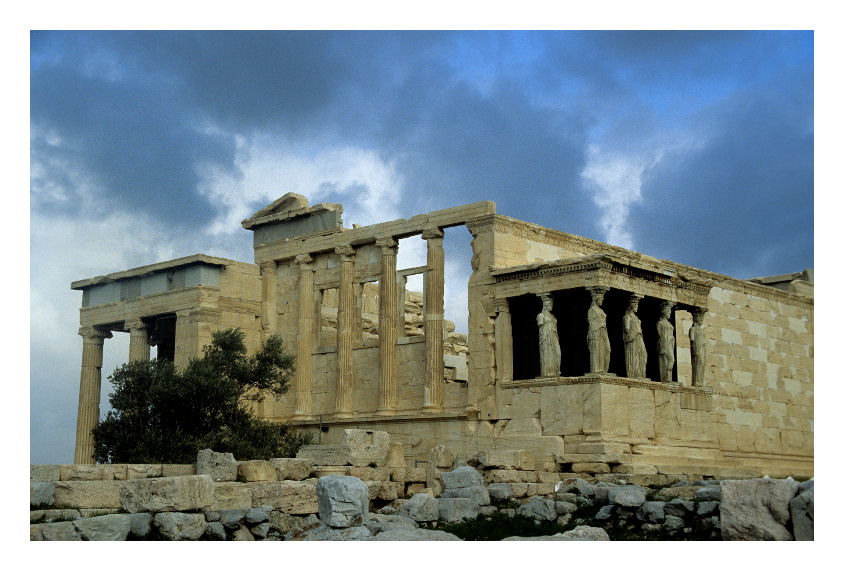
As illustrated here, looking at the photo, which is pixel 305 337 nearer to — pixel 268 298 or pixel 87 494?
pixel 268 298

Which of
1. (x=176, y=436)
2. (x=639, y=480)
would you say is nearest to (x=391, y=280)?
(x=176, y=436)

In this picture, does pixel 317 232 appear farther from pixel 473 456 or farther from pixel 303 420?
pixel 473 456

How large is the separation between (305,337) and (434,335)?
11.8ft

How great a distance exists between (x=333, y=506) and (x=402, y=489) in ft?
13.5

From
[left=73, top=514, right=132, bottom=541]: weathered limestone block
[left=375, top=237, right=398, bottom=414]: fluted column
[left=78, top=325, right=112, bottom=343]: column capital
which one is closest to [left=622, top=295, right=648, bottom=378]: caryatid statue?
[left=375, top=237, right=398, bottom=414]: fluted column

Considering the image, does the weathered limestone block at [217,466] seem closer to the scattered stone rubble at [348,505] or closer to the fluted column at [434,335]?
the scattered stone rubble at [348,505]

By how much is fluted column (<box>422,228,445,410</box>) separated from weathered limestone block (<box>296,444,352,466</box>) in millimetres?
4209

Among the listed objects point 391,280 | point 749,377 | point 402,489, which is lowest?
point 402,489

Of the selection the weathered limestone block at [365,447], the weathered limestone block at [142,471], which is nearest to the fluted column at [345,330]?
the weathered limestone block at [365,447]

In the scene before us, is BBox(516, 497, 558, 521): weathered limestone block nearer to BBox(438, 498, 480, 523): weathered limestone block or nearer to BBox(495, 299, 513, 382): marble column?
BBox(438, 498, 480, 523): weathered limestone block

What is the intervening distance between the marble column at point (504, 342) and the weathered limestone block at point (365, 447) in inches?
139

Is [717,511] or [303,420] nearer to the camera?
[717,511]

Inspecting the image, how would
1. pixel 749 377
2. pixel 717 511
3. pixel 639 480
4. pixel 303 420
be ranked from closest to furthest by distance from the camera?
pixel 717 511 < pixel 639 480 < pixel 303 420 < pixel 749 377

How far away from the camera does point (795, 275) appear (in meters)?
28.2
